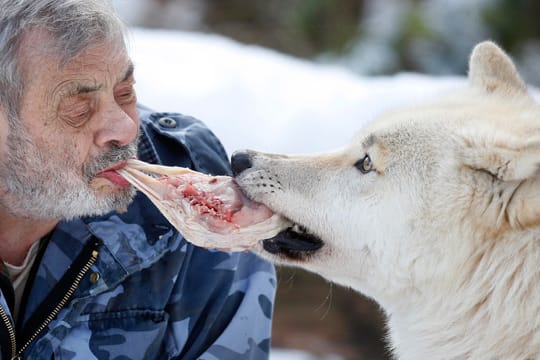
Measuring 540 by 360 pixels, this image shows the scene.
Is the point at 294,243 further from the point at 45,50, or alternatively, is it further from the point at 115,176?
the point at 45,50

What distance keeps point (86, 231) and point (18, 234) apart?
0.21m

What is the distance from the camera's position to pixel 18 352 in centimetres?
231

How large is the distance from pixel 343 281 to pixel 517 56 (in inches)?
235

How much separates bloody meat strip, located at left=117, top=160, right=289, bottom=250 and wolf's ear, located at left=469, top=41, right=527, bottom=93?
0.74 metres

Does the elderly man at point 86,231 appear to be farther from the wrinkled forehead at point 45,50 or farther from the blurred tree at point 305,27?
the blurred tree at point 305,27

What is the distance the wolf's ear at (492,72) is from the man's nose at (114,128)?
1045mm

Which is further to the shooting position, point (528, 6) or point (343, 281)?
point (528, 6)

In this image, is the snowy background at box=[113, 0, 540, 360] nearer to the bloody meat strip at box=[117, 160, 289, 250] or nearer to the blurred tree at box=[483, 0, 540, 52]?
the bloody meat strip at box=[117, 160, 289, 250]

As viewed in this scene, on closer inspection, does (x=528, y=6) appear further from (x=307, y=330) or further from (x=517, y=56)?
(x=307, y=330)

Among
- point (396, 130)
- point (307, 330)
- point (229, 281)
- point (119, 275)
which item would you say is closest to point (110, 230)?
point (119, 275)

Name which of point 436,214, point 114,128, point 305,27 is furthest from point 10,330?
point 305,27

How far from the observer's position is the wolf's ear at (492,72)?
2.46 metres

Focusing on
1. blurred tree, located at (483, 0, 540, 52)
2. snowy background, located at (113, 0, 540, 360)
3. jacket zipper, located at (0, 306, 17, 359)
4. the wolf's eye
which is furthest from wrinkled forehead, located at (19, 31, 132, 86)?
blurred tree, located at (483, 0, 540, 52)

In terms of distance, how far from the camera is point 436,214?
206cm
